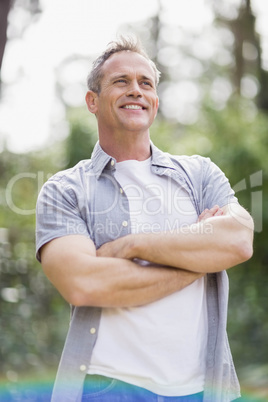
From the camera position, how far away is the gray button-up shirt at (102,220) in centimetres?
211

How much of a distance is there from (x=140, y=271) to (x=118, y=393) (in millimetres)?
436

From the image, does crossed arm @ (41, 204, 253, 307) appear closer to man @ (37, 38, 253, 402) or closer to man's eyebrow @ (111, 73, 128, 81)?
man @ (37, 38, 253, 402)

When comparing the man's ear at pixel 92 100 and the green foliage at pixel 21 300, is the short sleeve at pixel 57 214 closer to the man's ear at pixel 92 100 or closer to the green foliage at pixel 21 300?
the man's ear at pixel 92 100

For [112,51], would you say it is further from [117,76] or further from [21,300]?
[21,300]

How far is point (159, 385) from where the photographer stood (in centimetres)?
205

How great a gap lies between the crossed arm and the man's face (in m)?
0.52

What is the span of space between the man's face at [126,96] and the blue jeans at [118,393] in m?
0.99

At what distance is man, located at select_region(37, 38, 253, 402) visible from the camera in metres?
2.07

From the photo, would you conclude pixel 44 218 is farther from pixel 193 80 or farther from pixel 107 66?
pixel 193 80

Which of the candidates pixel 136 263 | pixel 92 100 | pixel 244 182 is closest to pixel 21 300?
pixel 244 182

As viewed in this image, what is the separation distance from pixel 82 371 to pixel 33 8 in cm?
786

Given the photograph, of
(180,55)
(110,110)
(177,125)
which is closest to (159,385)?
(110,110)

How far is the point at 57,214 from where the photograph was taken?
2219 millimetres

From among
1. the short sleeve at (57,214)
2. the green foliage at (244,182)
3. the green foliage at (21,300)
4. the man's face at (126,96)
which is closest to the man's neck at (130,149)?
the man's face at (126,96)
